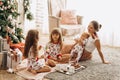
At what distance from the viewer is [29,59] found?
364cm

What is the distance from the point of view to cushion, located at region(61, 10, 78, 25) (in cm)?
555

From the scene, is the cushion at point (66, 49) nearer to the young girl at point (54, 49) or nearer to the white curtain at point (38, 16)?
the young girl at point (54, 49)

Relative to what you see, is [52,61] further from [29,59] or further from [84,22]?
[84,22]

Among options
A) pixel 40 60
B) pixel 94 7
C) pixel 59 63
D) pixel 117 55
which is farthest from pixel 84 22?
pixel 40 60

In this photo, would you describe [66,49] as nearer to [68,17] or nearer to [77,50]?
[77,50]

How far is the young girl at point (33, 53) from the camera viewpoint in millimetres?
3578

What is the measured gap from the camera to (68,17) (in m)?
5.59

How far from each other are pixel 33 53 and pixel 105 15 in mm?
2713

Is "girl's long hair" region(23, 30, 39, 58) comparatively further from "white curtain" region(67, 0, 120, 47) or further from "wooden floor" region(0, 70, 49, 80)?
"white curtain" region(67, 0, 120, 47)

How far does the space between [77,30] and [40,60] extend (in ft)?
5.65

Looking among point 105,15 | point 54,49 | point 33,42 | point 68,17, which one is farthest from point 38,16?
point 33,42

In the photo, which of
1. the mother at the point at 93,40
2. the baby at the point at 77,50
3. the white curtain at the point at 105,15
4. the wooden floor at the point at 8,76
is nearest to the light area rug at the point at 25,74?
Result: the wooden floor at the point at 8,76

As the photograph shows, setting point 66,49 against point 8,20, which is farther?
point 66,49

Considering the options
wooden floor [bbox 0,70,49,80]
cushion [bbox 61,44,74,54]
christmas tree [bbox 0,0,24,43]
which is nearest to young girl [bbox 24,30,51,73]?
wooden floor [bbox 0,70,49,80]
